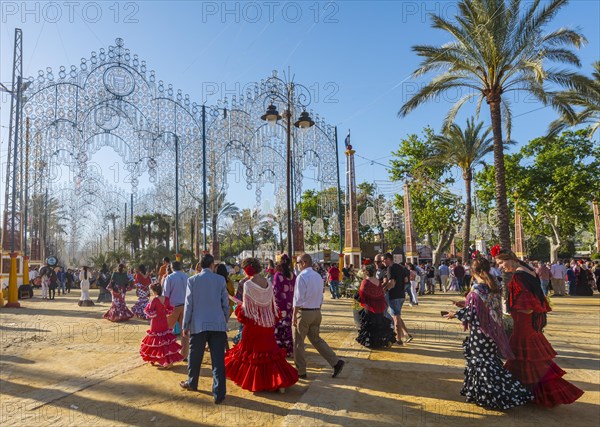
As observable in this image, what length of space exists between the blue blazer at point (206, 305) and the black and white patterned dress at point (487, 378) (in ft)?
9.38

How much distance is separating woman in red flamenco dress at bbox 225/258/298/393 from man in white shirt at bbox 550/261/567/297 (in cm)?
1848

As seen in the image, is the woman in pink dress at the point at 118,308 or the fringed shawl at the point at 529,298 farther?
the woman in pink dress at the point at 118,308

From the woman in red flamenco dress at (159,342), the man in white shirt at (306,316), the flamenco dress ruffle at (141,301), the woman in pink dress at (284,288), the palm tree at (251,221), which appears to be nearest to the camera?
the man in white shirt at (306,316)

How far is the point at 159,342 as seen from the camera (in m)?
6.59

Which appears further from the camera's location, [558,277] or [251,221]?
[251,221]

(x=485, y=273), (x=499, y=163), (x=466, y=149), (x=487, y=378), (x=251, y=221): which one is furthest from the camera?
(x=251, y=221)

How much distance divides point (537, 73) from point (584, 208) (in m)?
19.4

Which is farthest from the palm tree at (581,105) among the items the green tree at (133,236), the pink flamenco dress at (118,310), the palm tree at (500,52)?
the green tree at (133,236)

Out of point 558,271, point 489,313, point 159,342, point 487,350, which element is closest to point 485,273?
point 489,313

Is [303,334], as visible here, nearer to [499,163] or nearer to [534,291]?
[534,291]

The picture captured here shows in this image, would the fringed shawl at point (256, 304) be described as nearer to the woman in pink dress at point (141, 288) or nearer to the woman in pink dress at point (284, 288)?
the woman in pink dress at point (284, 288)

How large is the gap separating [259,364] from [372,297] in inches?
122

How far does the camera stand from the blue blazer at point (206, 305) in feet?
16.7

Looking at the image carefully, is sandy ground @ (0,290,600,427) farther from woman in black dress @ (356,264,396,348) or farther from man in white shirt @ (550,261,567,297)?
man in white shirt @ (550,261,567,297)
